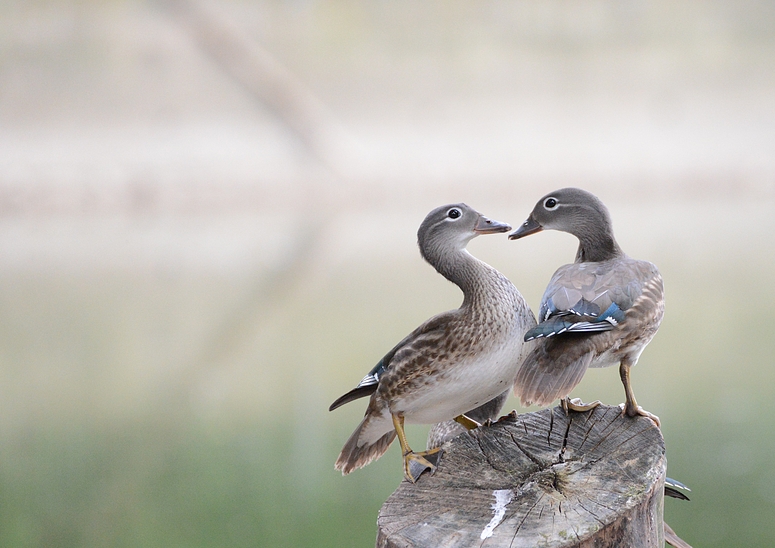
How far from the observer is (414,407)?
1514 millimetres

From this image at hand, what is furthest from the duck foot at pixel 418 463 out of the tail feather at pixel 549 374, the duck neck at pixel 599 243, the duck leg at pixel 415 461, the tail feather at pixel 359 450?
the duck neck at pixel 599 243

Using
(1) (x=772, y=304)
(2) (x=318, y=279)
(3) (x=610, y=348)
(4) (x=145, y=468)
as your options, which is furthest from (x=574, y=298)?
Answer: (2) (x=318, y=279)

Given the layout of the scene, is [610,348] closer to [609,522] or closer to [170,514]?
[609,522]

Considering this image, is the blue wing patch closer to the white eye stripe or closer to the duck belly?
the duck belly

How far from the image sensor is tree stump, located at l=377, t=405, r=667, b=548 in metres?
1.28

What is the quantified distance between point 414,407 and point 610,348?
0.38m

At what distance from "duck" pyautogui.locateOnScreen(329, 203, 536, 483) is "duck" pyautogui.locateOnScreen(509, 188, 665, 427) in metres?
0.07

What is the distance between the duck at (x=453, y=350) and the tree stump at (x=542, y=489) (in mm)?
72

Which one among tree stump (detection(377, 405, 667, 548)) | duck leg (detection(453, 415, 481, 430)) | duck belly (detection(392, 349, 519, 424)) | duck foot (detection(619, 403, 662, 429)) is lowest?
tree stump (detection(377, 405, 667, 548))

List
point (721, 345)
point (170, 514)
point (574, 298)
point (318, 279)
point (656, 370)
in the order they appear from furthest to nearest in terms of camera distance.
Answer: point (318, 279) < point (721, 345) < point (656, 370) < point (170, 514) < point (574, 298)

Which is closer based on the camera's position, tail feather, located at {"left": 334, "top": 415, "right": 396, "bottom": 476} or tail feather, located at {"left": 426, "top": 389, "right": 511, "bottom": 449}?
tail feather, located at {"left": 334, "top": 415, "right": 396, "bottom": 476}

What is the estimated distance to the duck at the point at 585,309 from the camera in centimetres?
138

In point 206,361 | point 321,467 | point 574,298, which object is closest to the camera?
point 574,298

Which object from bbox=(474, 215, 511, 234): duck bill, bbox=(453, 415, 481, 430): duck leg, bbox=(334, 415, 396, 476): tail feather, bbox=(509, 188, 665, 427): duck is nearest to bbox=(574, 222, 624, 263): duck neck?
bbox=(509, 188, 665, 427): duck
